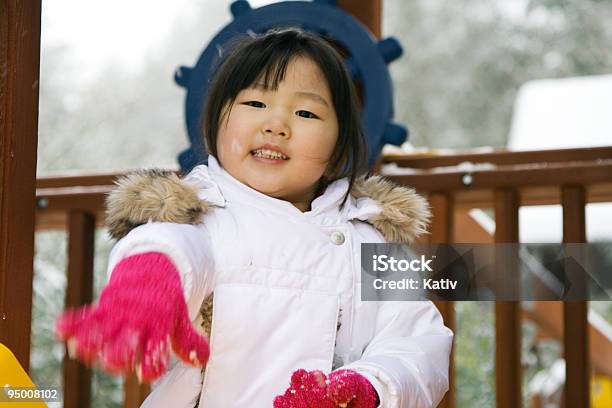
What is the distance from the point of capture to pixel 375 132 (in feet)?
6.40

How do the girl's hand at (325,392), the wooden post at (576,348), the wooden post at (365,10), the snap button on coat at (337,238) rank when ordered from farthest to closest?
the wooden post at (365,10) < the wooden post at (576,348) < the snap button on coat at (337,238) < the girl's hand at (325,392)

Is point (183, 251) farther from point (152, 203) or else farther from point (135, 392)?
point (135, 392)

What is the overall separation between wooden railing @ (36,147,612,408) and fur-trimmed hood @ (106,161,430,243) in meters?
0.46

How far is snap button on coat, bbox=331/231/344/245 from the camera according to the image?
1359 mm

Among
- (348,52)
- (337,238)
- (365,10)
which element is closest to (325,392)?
(337,238)

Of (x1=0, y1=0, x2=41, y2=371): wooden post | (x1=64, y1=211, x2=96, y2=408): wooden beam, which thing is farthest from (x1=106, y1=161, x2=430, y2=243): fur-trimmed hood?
(x1=64, y1=211, x2=96, y2=408): wooden beam

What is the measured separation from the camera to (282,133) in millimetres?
1370

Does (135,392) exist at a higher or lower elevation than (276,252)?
lower

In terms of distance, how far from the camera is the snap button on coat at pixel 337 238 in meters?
1.36

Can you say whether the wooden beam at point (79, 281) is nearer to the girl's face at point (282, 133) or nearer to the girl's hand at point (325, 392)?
the girl's face at point (282, 133)

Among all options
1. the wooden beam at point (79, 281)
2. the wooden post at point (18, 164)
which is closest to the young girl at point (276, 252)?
the wooden post at point (18, 164)

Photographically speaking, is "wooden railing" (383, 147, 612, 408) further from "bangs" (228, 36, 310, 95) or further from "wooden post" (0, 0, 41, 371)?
"wooden post" (0, 0, 41, 371)

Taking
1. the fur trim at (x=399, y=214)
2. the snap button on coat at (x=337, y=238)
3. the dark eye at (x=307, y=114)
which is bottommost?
the snap button on coat at (x=337, y=238)

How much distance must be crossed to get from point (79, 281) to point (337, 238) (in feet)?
2.86
